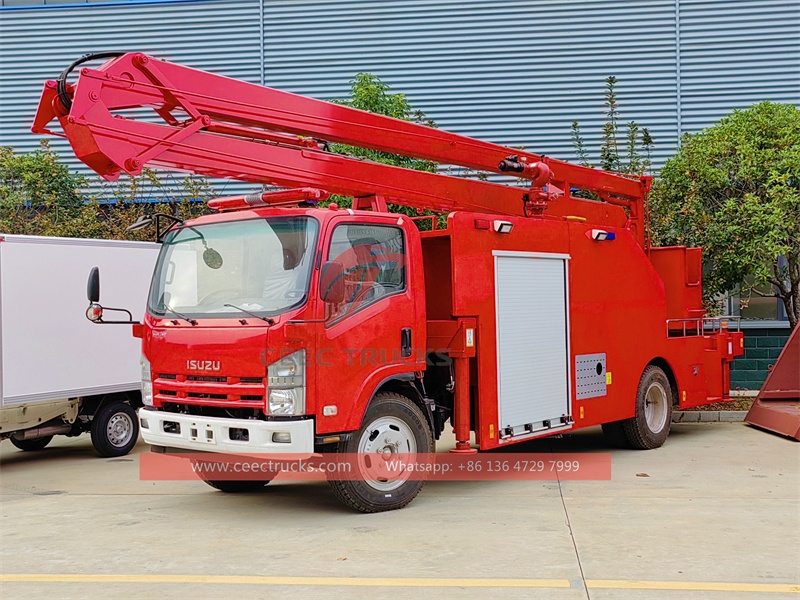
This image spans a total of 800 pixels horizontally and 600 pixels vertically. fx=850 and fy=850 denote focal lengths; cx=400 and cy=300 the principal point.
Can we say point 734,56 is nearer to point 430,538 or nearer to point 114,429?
point 114,429

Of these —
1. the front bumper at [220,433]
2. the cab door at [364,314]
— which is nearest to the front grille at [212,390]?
the front bumper at [220,433]

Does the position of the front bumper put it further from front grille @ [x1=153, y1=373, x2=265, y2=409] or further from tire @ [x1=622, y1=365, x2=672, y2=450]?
tire @ [x1=622, y1=365, x2=672, y2=450]

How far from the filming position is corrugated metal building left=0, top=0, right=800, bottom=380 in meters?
16.9

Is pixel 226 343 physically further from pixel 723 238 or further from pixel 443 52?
pixel 443 52

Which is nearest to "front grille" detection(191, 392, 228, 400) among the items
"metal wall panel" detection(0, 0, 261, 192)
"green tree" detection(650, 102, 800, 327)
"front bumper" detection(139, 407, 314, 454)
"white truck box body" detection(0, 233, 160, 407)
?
"front bumper" detection(139, 407, 314, 454)

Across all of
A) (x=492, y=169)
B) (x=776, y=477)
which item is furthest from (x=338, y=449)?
(x=776, y=477)

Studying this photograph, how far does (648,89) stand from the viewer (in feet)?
56.0

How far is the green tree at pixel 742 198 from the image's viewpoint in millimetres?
12461

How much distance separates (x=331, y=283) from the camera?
6.83 meters

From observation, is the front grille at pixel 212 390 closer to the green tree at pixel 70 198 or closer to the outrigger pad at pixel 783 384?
the green tree at pixel 70 198

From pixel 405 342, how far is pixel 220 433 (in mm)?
1766

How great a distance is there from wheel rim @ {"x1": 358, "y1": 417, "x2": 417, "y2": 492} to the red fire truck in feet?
0.08

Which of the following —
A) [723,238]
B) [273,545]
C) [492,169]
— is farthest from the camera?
[723,238]

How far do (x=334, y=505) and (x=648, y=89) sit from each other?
12442 millimetres
